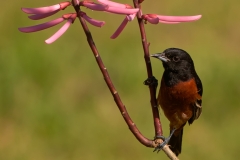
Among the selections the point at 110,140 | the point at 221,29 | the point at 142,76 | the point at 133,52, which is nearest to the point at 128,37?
the point at 133,52

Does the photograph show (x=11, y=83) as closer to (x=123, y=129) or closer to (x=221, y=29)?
(x=123, y=129)

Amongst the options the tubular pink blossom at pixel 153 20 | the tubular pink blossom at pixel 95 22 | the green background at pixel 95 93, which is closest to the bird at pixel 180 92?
the tubular pink blossom at pixel 153 20

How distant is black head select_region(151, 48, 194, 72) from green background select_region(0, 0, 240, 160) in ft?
8.83

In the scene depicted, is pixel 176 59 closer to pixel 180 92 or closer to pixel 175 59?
pixel 175 59

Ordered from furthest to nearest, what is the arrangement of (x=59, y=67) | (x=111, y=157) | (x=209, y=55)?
(x=209, y=55) < (x=59, y=67) < (x=111, y=157)

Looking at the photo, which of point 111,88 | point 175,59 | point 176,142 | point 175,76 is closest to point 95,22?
point 111,88

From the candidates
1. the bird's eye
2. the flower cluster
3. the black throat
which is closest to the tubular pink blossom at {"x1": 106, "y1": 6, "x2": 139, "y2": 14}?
the flower cluster

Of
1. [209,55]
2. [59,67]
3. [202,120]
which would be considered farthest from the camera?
[209,55]

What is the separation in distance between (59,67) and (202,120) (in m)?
1.87

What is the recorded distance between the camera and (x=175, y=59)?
119 inches

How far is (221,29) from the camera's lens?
7.98 m

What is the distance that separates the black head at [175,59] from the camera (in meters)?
2.94

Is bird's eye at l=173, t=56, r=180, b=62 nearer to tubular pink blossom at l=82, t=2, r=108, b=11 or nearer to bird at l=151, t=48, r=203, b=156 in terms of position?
bird at l=151, t=48, r=203, b=156

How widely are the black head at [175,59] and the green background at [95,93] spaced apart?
8.83 feet
